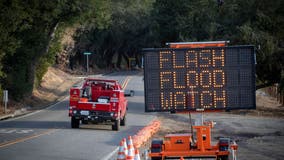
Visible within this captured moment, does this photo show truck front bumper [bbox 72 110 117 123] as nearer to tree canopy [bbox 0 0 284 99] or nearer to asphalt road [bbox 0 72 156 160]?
asphalt road [bbox 0 72 156 160]

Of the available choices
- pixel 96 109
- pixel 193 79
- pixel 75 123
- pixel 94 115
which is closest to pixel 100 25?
pixel 75 123

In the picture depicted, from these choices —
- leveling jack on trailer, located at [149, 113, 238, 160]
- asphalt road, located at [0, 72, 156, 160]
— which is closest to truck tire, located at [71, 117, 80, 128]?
asphalt road, located at [0, 72, 156, 160]

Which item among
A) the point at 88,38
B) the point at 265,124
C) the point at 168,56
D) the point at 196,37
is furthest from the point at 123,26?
the point at 168,56

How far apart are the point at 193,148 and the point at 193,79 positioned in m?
2.04

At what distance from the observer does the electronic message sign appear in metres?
14.4

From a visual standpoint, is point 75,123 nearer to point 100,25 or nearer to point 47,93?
point 100,25

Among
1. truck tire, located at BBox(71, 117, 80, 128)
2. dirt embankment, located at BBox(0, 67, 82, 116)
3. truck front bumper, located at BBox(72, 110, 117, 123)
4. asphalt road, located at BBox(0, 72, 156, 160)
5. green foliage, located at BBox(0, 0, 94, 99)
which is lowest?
asphalt road, located at BBox(0, 72, 156, 160)

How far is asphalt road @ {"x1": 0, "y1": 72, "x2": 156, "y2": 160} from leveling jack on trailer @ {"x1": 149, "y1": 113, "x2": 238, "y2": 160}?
10.3 ft

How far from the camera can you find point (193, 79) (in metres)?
14.5

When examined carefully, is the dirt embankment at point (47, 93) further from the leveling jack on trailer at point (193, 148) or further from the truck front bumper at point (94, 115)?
the leveling jack on trailer at point (193, 148)

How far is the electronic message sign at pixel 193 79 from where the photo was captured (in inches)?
567

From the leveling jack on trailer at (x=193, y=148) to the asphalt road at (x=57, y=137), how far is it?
3132mm

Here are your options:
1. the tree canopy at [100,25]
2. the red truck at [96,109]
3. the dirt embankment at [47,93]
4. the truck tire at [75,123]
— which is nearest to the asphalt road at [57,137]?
the truck tire at [75,123]

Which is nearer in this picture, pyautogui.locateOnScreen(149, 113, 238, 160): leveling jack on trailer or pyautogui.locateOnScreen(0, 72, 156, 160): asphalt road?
pyautogui.locateOnScreen(149, 113, 238, 160): leveling jack on trailer
